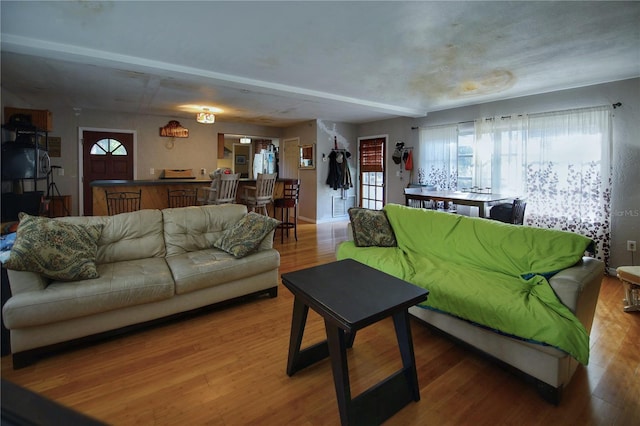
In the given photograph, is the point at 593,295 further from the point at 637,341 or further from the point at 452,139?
the point at 452,139

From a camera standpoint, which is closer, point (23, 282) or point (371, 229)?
point (23, 282)

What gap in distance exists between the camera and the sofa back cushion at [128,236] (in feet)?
8.92

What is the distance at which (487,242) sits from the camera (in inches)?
101

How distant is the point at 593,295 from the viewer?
6.56 feet

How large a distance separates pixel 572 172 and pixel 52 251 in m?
5.63

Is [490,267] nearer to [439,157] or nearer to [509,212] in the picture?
[509,212]

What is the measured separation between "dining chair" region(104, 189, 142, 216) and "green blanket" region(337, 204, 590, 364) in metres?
3.39

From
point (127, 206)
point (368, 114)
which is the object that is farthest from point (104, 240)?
point (368, 114)

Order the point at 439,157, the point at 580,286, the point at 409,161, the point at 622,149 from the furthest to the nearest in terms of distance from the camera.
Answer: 1. the point at 409,161
2. the point at 439,157
3. the point at 622,149
4. the point at 580,286

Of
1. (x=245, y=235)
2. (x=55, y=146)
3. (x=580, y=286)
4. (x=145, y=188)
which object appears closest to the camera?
(x=580, y=286)

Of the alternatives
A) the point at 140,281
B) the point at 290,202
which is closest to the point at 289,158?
the point at 290,202

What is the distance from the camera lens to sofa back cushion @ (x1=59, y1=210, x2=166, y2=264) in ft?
8.92

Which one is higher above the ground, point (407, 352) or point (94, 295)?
point (94, 295)

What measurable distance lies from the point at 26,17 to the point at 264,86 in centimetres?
233
